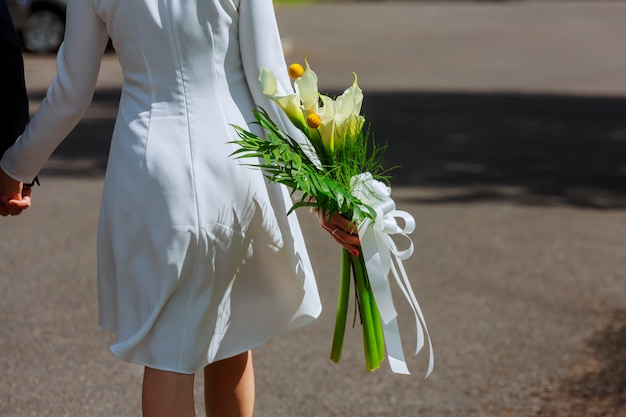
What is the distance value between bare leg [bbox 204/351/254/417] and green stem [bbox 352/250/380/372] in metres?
0.35

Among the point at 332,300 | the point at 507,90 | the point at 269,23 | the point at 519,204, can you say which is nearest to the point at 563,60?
the point at 507,90

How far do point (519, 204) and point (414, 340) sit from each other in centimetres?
341

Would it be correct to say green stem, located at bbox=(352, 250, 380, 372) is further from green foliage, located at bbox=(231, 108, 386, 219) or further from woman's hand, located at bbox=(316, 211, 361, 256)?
green foliage, located at bbox=(231, 108, 386, 219)

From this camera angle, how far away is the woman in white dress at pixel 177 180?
2773 mm

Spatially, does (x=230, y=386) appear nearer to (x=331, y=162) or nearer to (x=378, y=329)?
(x=378, y=329)

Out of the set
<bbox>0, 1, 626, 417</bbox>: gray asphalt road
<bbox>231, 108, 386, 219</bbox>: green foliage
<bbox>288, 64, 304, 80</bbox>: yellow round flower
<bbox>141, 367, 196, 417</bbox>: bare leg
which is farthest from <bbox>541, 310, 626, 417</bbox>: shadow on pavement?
<bbox>288, 64, 304, 80</bbox>: yellow round flower

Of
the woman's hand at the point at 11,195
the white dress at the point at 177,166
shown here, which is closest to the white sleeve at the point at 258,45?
the white dress at the point at 177,166

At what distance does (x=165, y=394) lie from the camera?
282 centimetres

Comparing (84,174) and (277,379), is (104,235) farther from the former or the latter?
(84,174)

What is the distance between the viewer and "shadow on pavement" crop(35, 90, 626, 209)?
9055mm

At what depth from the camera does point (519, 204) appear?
8430mm

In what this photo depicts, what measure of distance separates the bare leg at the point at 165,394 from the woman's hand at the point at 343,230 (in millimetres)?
547

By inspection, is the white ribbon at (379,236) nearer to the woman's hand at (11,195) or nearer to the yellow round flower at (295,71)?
the yellow round flower at (295,71)

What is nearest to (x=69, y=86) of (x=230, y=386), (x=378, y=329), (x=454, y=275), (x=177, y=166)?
(x=177, y=166)
